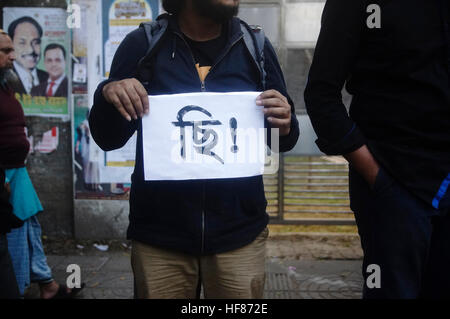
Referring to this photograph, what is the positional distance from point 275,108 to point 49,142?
13.6 ft

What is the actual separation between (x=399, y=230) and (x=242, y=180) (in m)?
0.70

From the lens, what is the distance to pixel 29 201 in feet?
12.5

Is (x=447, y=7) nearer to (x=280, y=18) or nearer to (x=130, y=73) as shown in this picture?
(x=130, y=73)

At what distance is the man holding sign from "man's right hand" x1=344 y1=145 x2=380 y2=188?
Answer: 0.34m

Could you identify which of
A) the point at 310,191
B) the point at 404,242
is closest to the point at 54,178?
the point at 310,191

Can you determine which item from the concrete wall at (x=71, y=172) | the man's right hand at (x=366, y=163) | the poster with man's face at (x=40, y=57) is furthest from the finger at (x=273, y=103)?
the poster with man's face at (x=40, y=57)

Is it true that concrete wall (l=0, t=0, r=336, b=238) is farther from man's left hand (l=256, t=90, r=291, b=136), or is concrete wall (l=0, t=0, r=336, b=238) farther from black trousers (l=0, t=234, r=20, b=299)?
man's left hand (l=256, t=90, r=291, b=136)

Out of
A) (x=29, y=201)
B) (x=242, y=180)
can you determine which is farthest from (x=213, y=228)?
(x=29, y=201)

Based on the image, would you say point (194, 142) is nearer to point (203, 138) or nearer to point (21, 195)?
point (203, 138)

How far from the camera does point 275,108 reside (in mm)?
1965

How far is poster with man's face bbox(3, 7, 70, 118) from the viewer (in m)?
5.27

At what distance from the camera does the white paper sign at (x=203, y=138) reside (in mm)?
1992

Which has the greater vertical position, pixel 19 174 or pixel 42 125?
pixel 42 125

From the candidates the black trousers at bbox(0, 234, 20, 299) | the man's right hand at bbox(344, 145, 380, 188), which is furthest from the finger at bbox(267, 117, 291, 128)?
the black trousers at bbox(0, 234, 20, 299)
